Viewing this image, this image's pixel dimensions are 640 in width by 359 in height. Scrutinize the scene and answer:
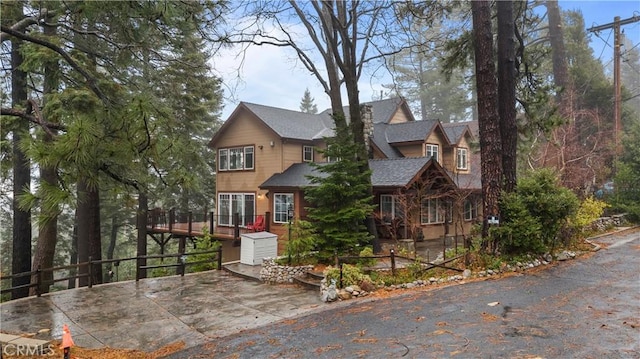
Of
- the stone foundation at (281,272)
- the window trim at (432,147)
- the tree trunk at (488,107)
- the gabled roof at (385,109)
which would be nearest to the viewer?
the tree trunk at (488,107)

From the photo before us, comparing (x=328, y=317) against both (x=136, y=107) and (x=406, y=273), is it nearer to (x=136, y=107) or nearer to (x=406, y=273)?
(x=406, y=273)

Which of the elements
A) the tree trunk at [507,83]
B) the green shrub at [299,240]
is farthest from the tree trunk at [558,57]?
the green shrub at [299,240]

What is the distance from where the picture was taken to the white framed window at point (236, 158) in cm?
2169

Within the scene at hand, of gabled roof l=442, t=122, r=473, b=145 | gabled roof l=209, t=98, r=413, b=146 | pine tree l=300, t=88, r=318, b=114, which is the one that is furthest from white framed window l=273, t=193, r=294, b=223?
pine tree l=300, t=88, r=318, b=114

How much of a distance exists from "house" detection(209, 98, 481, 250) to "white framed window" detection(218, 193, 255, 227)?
6cm

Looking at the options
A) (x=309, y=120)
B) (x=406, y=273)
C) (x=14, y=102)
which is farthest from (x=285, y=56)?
(x=406, y=273)

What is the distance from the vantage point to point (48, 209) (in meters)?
3.82

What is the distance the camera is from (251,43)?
A: 1493cm

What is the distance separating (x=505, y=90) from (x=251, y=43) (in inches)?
366

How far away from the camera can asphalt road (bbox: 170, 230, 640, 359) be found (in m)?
5.00

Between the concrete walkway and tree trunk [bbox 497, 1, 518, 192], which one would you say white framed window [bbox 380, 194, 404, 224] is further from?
the concrete walkway

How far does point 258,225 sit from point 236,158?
4987 millimetres

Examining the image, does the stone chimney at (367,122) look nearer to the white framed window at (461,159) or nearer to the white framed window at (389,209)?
the white framed window at (389,209)

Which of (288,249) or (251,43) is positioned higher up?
(251,43)
